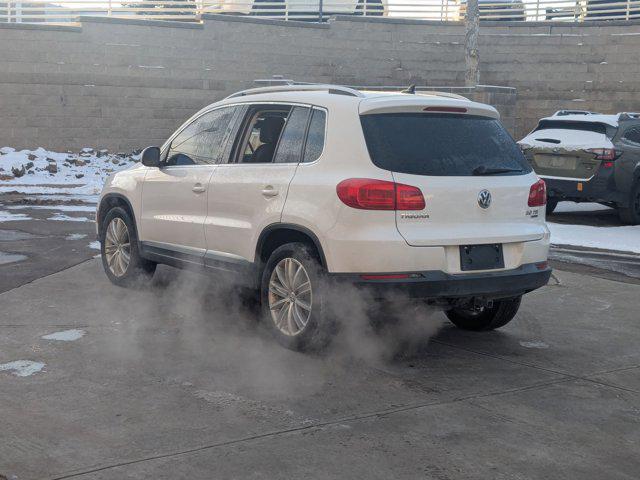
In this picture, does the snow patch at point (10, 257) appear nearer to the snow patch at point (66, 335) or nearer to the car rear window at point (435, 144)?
the snow patch at point (66, 335)

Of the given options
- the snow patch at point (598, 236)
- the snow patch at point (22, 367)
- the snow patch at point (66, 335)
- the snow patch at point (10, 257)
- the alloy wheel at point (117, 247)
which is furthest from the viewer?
the snow patch at point (598, 236)

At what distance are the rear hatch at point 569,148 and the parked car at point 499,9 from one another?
14237 millimetres

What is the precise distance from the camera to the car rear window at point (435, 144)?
5.82 metres

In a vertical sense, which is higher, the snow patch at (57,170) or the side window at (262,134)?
the side window at (262,134)

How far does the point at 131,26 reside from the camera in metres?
23.0

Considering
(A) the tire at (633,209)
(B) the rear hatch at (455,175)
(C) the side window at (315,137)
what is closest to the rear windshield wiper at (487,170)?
(B) the rear hatch at (455,175)

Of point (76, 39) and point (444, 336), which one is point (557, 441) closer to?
point (444, 336)

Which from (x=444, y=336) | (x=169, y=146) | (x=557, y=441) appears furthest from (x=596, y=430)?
(x=169, y=146)

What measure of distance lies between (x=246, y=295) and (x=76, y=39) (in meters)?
16.3

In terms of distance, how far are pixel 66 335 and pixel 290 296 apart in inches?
63.7

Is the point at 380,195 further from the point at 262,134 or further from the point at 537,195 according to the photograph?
the point at 262,134

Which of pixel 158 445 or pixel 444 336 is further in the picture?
pixel 444 336

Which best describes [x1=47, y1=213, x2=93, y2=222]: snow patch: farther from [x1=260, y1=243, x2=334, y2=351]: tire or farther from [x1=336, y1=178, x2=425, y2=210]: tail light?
[x1=336, y1=178, x2=425, y2=210]: tail light

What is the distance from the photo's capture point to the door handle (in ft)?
20.5
